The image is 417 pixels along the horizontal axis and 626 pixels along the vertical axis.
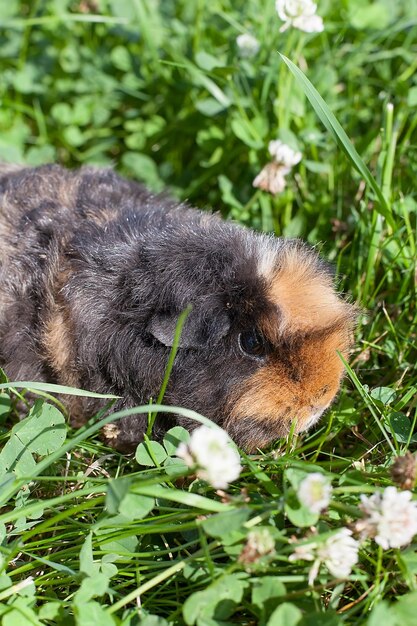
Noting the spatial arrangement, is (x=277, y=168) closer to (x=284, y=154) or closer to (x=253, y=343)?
(x=284, y=154)

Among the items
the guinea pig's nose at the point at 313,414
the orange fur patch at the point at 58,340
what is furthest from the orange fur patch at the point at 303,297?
the orange fur patch at the point at 58,340

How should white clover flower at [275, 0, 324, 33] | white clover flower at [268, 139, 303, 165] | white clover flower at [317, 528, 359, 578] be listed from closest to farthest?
white clover flower at [317, 528, 359, 578]
white clover flower at [275, 0, 324, 33]
white clover flower at [268, 139, 303, 165]

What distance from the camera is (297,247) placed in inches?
129

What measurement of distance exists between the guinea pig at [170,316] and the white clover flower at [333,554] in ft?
2.15

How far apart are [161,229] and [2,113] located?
2.73m

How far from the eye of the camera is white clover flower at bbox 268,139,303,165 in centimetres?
410

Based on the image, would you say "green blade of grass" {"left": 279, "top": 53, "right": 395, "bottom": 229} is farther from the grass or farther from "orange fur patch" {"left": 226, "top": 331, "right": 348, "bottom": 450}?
"orange fur patch" {"left": 226, "top": 331, "right": 348, "bottom": 450}

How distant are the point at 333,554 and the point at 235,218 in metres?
2.53

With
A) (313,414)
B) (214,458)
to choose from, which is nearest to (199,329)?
(313,414)

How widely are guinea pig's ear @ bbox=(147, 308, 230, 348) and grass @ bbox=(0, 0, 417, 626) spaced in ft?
1.29

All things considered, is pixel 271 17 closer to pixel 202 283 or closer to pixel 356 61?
pixel 356 61

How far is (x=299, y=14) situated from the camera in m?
3.94

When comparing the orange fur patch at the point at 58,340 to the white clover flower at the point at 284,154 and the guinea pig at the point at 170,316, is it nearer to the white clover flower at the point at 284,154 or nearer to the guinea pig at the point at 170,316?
Result: the guinea pig at the point at 170,316

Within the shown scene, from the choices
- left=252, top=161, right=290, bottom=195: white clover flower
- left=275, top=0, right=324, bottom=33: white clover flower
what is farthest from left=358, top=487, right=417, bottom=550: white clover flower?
left=275, top=0, right=324, bottom=33: white clover flower
